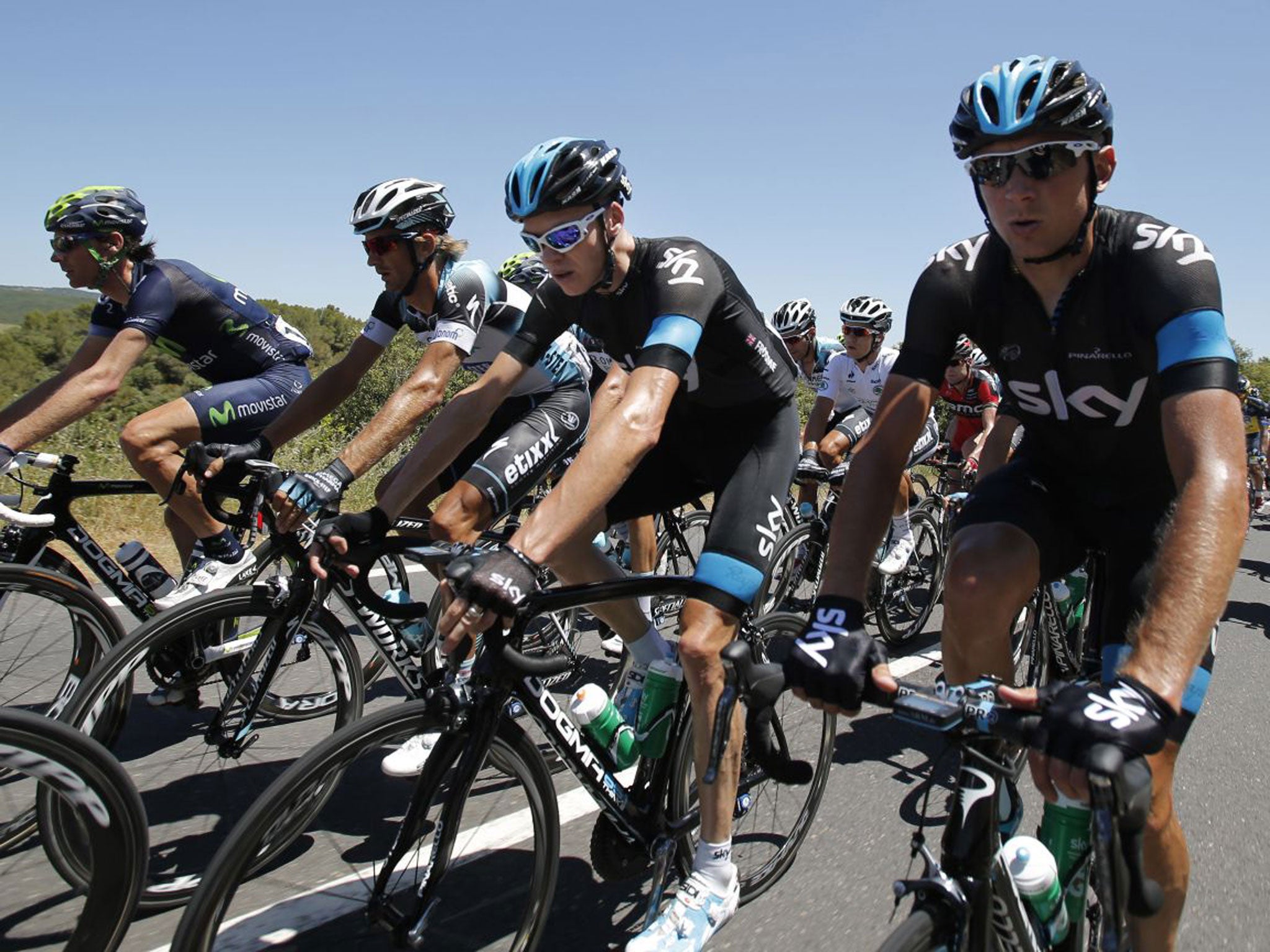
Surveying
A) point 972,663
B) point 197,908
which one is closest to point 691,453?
point 972,663

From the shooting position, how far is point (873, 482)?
7.59 feet

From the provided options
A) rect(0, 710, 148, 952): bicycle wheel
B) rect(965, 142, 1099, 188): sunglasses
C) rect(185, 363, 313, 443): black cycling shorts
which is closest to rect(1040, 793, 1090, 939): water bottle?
rect(965, 142, 1099, 188): sunglasses

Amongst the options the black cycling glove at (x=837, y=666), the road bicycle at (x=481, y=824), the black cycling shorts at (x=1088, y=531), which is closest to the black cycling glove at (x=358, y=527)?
the road bicycle at (x=481, y=824)

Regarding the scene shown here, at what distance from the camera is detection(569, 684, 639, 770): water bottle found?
9.20ft

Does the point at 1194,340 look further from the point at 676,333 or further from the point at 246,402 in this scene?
the point at 246,402

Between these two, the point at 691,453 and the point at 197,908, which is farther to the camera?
the point at 691,453

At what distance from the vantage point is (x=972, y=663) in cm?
240

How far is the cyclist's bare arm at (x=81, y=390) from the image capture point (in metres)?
4.03

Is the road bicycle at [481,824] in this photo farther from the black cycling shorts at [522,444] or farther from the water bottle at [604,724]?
the black cycling shorts at [522,444]

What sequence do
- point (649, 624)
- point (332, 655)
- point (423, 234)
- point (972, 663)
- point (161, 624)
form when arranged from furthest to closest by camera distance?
point (423, 234) → point (332, 655) → point (649, 624) → point (161, 624) → point (972, 663)

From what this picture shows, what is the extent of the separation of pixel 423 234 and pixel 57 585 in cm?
202

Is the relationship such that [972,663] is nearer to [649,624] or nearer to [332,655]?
[649,624]

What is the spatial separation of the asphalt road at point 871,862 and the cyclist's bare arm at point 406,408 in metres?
1.53

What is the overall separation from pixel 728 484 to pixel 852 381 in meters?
4.95
